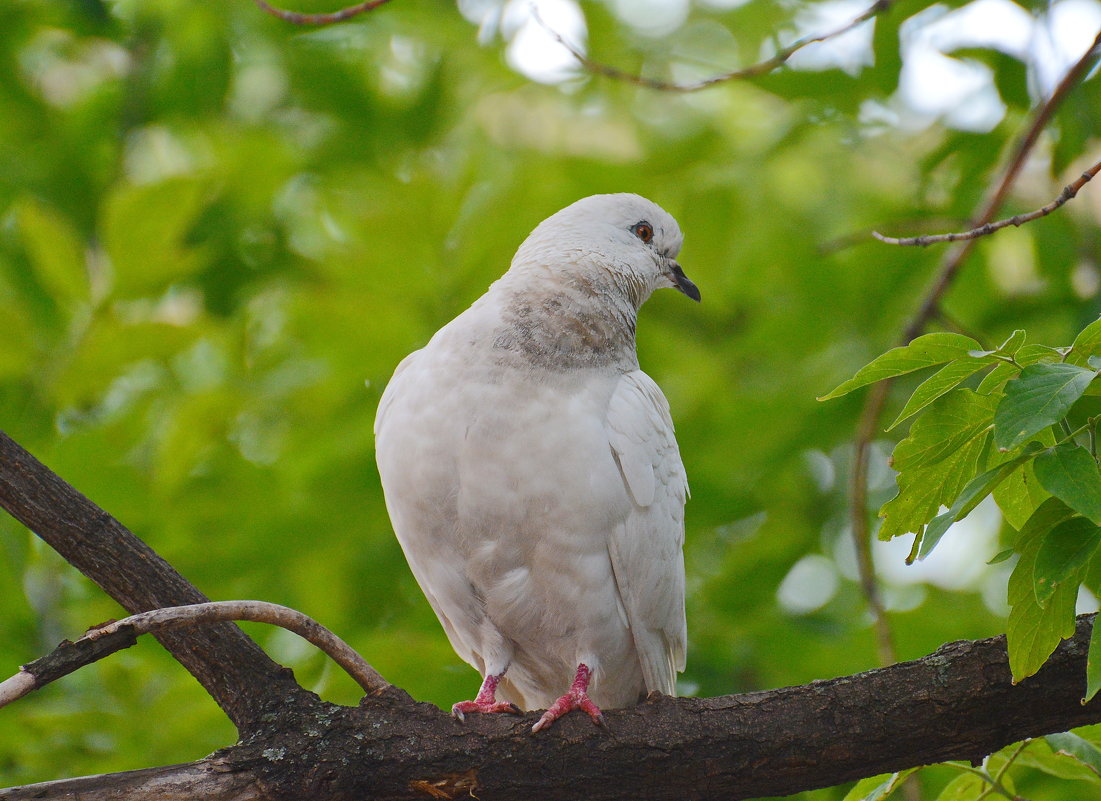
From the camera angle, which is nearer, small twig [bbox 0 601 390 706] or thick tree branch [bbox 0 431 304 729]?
small twig [bbox 0 601 390 706]

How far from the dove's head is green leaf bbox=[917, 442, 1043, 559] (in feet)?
6.77

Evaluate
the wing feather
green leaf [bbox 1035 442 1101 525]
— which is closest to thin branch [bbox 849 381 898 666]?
the wing feather

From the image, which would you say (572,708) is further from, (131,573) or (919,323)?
(919,323)

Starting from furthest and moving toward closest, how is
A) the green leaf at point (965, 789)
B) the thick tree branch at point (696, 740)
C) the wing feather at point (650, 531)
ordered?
the wing feather at point (650, 531), the green leaf at point (965, 789), the thick tree branch at point (696, 740)

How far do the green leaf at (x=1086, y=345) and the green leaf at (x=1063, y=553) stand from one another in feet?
1.11

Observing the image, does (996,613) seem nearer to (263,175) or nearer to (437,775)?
(437,775)

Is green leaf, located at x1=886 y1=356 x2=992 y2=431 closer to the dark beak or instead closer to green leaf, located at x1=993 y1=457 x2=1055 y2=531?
green leaf, located at x1=993 y1=457 x2=1055 y2=531

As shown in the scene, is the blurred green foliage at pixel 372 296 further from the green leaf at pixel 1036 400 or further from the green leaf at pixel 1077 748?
the green leaf at pixel 1036 400

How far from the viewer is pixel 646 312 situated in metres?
6.27

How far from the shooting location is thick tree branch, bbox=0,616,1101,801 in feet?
8.80

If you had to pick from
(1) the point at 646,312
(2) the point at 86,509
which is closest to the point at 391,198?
(1) the point at 646,312

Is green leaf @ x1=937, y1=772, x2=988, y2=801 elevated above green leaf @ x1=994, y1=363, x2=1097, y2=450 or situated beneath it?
situated beneath

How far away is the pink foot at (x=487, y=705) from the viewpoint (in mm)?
3046

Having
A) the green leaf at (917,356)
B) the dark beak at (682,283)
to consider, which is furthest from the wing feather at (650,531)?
the green leaf at (917,356)
